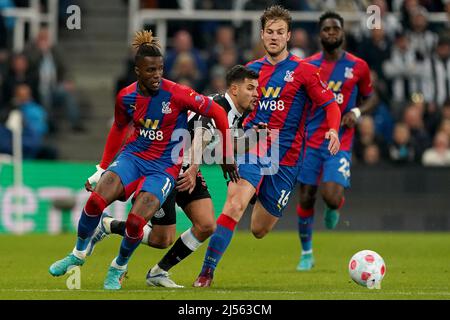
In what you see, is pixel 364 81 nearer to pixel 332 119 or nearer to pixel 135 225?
pixel 332 119

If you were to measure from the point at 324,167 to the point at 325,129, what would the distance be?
0.45 m

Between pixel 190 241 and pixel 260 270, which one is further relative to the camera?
pixel 260 270

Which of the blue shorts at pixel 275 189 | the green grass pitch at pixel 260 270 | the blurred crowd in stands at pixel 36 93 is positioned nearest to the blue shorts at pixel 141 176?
the green grass pitch at pixel 260 270

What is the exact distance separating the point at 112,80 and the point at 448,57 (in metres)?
6.55

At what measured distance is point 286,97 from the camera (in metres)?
12.1

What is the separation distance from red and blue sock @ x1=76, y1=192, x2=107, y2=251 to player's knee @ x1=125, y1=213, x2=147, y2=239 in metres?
0.29

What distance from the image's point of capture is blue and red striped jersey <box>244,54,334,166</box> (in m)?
12.0

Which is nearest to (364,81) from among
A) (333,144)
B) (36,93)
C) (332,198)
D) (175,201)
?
(332,198)

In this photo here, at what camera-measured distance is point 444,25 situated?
2328 centimetres

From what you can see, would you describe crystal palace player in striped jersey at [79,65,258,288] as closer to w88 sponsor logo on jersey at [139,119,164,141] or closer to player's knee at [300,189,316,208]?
w88 sponsor logo on jersey at [139,119,164,141]
